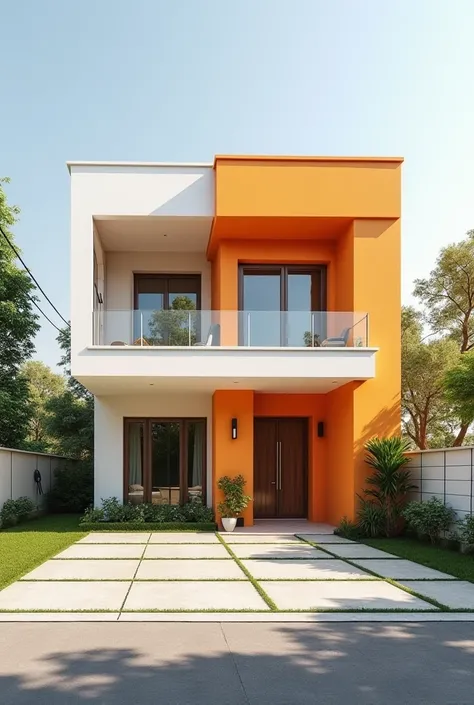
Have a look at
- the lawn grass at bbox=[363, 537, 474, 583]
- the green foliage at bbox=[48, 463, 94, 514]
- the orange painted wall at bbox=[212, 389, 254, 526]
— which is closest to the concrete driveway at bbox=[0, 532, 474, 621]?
the lawn grass at bbox=[363, 537, 474, 583]

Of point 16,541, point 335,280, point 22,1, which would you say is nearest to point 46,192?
point 22,1

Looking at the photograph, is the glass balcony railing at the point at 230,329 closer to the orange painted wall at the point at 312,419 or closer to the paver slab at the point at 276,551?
the orange painted wall at the point at 312,419

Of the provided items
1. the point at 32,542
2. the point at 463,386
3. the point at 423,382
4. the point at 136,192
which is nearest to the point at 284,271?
the point at 136,192

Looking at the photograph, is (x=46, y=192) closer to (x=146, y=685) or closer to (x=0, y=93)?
(x=0, y=93)

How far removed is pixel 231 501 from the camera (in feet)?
46.1

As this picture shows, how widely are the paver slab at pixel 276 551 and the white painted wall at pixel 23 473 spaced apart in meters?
6.11

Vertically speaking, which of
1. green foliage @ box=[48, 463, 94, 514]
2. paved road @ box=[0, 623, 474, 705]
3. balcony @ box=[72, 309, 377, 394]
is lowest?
green foliage @ box=[48, 463, 94, 514]

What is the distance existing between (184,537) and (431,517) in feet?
16.0

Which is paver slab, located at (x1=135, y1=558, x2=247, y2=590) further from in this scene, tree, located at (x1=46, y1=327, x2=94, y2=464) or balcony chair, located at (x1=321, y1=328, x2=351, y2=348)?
tree, located at (x1=46, y1=327, x2=94, y2=464)

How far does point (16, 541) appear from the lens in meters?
12.2

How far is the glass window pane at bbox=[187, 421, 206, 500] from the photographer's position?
15703 mm

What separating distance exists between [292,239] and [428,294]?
14.2m

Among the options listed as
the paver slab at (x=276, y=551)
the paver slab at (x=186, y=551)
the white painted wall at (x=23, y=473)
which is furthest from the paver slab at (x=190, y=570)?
the white painted wall at (x=23, y=473)

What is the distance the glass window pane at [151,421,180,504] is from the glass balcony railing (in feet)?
11.3
